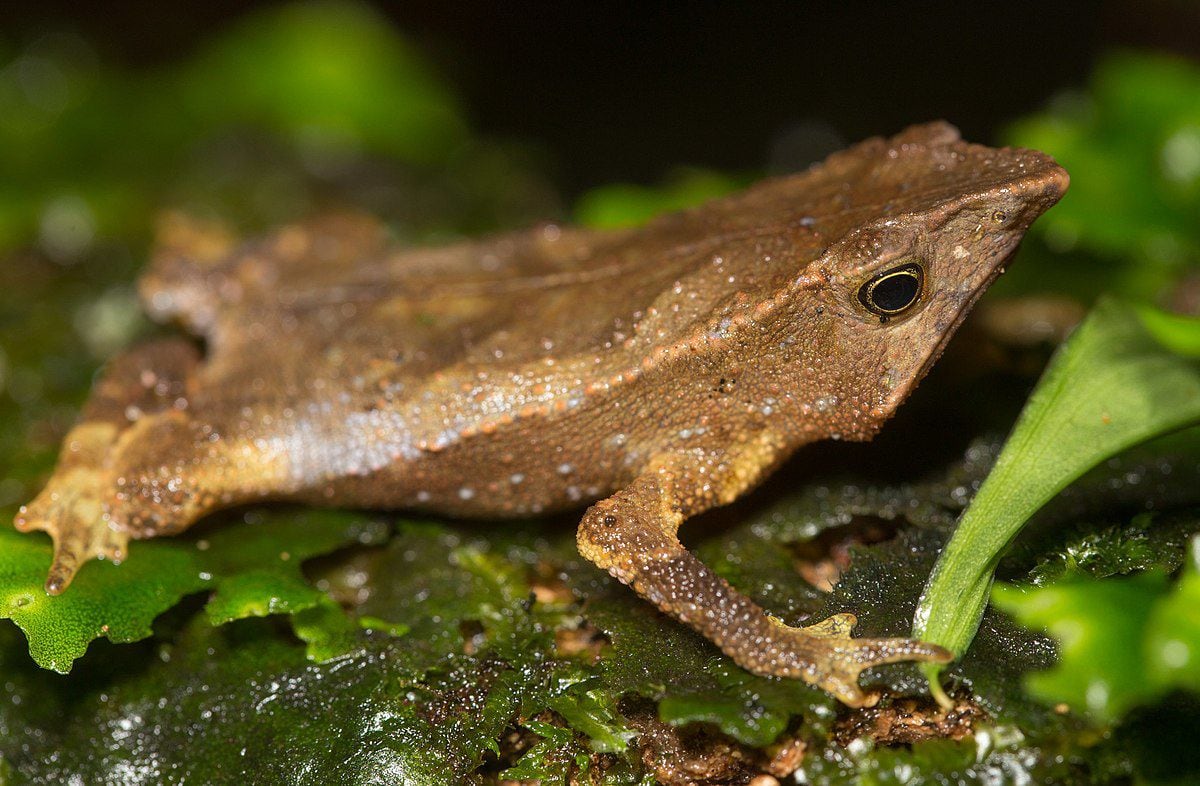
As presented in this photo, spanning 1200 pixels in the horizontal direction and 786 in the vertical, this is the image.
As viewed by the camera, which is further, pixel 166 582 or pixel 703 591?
pixel 166 582

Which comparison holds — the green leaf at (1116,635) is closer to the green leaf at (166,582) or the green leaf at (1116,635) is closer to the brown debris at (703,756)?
the brown debris at (703,756)

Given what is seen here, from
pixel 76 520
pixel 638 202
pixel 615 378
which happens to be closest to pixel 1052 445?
pixel 615 378

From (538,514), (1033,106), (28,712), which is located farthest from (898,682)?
(1033,106)

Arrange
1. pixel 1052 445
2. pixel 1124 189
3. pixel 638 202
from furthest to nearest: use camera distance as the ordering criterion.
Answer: pixel 638 202
pixel 1124 189
pixel 1052 445

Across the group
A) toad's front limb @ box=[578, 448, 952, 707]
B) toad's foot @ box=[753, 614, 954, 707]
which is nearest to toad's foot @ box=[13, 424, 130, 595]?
toad's front limb @ box=[578, 448, 952, 707]

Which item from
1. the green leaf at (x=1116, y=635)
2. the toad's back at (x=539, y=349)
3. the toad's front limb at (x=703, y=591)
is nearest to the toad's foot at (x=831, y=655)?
the toad's front limb at (x=703, y=591)

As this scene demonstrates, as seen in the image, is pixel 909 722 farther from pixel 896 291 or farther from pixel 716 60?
pixel 716 60

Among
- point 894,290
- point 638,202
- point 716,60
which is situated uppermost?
→ point 716,60
